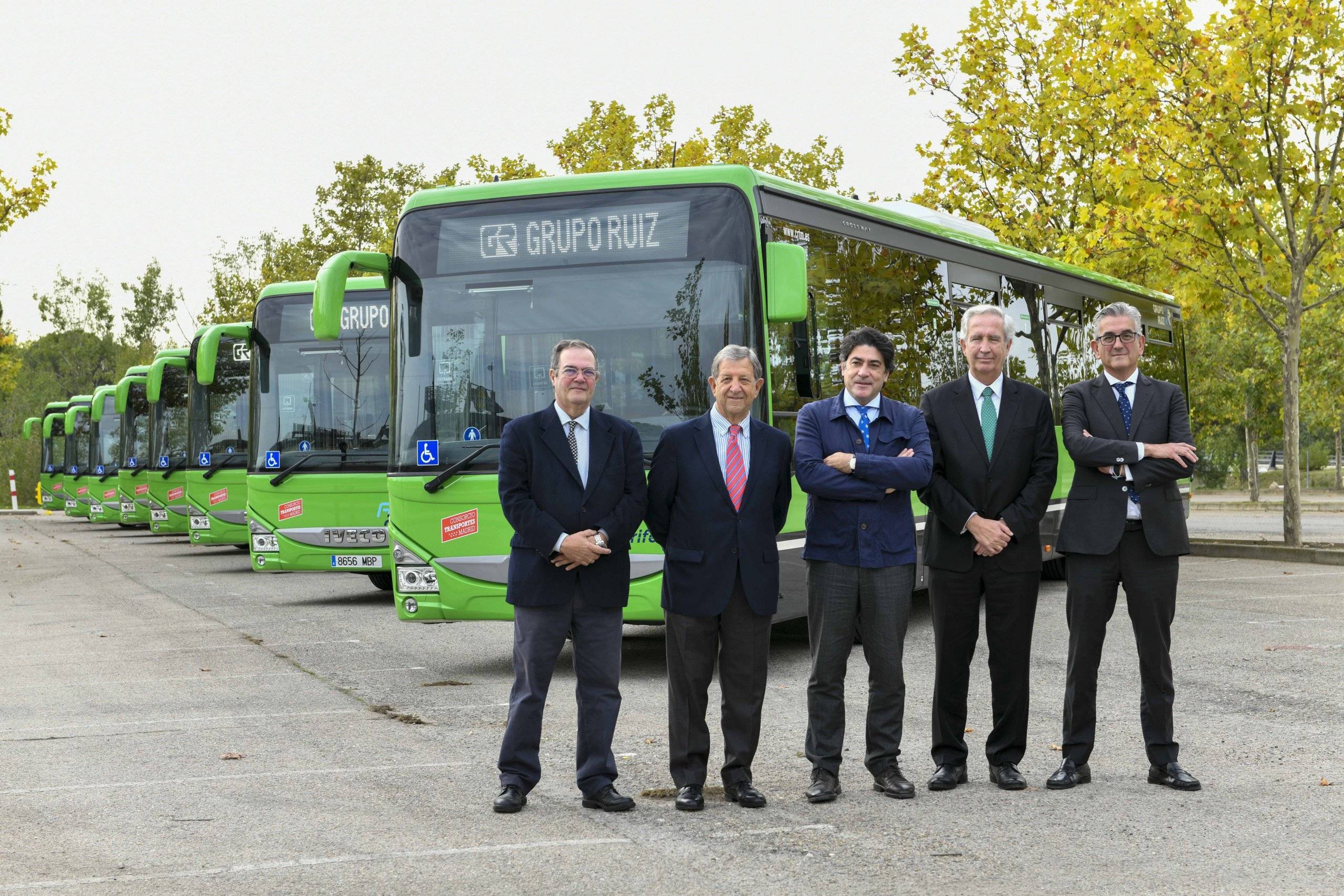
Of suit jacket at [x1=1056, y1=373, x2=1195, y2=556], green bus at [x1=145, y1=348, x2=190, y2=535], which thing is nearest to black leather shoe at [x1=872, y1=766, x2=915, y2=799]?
suit jacket at [x1=1056, y1=373, x2=1195, y2=556]

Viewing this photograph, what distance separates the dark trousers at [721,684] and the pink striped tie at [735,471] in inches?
14.4

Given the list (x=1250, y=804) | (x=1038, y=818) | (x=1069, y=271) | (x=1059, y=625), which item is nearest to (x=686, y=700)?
(x=1038, y=818)

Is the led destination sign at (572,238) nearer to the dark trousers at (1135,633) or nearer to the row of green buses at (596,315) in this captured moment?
the row of green buses at (596,315)

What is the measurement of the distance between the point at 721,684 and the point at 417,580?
4.21 meters

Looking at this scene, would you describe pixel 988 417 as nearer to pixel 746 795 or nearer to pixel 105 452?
pixel 746 795

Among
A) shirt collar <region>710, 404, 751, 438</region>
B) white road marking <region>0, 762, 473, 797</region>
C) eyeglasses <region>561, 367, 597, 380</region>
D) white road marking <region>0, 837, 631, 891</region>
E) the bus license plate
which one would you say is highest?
eyeglasses <region>561, 367, 597, 380</region>

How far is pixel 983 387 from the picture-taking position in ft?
21.7

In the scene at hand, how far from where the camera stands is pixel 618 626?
6359 millimetres

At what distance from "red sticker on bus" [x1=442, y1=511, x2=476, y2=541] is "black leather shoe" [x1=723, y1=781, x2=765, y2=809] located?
4.05m

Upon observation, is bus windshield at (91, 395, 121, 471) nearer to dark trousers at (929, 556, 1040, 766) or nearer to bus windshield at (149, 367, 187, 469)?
bus windshield at (149, 367, 187, 469)

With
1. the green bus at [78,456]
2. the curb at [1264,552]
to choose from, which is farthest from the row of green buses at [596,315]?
the green bus at [78,456]

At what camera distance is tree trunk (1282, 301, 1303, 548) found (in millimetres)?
19859

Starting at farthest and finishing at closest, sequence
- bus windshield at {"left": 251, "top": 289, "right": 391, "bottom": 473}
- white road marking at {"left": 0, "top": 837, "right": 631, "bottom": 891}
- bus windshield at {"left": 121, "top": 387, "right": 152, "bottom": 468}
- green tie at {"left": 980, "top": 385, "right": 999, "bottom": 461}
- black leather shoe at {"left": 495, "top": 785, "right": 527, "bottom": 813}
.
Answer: bus windshield at {"left": 121, "top": 387, "right": 152, "bottom": 468}
bus windshield at {"left": 251, "top": 289, "right": 391, "bottom": 473}
green tie at {"left": 980, "top": 385, "right": 999, "bottom": 461}
black leather shoe at {"left": 495, "top": 785, "right": 527, "bottom": 813}
white road marking at {"left": 0, "top": 837, "right": 631, "bottom": 891}

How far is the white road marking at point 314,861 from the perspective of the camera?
506 cm
